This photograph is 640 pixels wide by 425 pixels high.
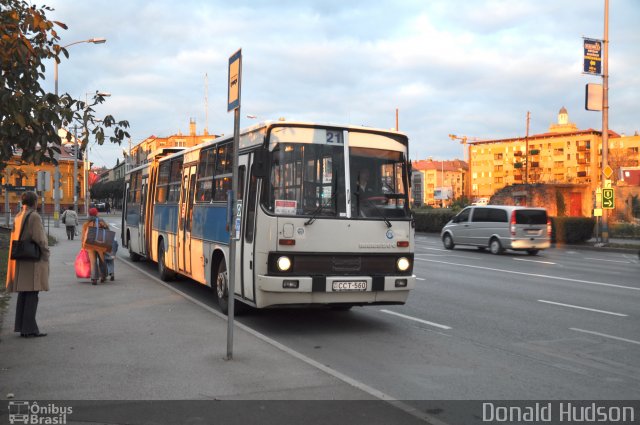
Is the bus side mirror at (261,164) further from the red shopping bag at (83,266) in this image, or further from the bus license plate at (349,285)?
the red shopping bag at (83,266)

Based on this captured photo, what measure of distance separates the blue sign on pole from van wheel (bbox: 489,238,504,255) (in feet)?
33.2

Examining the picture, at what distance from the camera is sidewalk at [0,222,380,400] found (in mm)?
5656

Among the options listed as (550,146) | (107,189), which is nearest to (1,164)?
(107,189)

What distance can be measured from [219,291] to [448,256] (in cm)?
1460

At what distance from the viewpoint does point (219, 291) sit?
33.4 feet

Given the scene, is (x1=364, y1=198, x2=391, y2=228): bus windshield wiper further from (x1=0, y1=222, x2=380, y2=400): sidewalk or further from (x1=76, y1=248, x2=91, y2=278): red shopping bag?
(x1=76, y1=248, x2=91, y2=278): red shopping bag

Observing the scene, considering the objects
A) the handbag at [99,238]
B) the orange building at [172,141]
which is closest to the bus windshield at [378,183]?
the handbag at [99,238]

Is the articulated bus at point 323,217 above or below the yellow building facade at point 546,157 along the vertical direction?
below

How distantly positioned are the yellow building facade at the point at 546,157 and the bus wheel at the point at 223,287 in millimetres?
105522

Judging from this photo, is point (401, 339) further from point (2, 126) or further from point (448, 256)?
point (448, 256)

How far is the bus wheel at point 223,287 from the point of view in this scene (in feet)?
32.6
